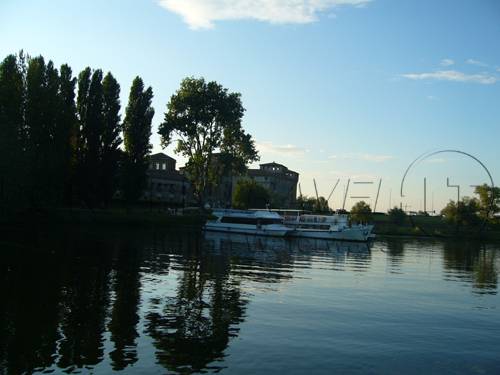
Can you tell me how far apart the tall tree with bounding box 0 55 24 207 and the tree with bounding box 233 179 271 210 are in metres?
73.7

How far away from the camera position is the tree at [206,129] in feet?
324

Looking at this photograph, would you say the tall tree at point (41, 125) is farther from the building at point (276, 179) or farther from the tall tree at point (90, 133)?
the building at point (276, 179)

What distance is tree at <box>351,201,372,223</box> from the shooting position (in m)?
136

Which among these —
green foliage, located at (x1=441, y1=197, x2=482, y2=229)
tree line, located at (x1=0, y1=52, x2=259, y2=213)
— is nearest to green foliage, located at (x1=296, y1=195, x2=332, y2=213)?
green foliage, located at (x1=441, y1=197, x2=482, y2=229)

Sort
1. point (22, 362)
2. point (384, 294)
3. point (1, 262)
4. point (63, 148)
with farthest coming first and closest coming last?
point (63, 148) → point (1, 262) → point (384, 294) → point (22, 362)

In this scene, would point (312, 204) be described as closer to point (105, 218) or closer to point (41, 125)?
point (105, 218)

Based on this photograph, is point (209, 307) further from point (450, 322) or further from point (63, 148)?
point (63, 148)

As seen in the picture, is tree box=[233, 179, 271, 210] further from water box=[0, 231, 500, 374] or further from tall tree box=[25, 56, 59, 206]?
water box=[0, 231, 500, 374]

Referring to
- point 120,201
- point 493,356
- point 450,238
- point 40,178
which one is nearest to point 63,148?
point 40,178

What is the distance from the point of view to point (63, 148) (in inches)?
2544

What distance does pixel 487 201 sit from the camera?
408 ft

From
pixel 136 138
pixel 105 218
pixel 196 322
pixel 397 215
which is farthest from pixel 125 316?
pixel 397 215

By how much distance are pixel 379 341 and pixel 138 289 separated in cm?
1192

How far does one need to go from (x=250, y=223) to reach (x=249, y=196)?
150 ft
